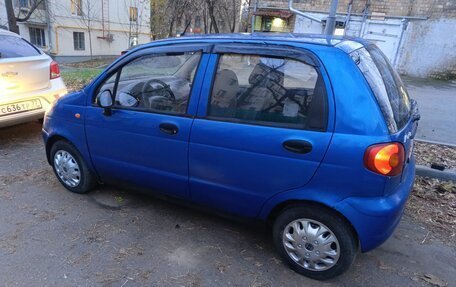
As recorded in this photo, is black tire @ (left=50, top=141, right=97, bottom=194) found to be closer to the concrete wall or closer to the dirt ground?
the dirt ground

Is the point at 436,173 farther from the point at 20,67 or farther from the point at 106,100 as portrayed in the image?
the point at 20,67

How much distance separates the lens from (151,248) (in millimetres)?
2961

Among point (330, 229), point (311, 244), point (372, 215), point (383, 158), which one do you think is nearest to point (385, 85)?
point (383, 158)

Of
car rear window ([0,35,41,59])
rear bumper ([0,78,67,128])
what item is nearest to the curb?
rear bumper ([0,78,67,128])

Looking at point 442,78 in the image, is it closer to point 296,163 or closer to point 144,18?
point 296,163

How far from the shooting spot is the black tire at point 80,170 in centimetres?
368

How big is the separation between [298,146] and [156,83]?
1.53 meters

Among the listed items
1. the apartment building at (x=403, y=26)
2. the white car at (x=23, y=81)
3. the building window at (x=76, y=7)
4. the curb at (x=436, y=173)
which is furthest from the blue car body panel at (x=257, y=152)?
the building window at (x=76, y=7)

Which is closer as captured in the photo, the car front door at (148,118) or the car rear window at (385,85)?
the car rear window at (385,85)

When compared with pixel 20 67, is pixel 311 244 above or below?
below

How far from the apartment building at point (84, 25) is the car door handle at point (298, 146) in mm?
24590

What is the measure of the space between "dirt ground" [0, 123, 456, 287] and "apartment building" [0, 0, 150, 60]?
75.5 feet

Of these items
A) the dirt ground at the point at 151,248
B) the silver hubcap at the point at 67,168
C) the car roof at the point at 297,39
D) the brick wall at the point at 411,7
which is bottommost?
the dirt ground at the point at 151,248

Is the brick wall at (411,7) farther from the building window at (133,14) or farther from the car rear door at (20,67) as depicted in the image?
the building window at (133,14)
